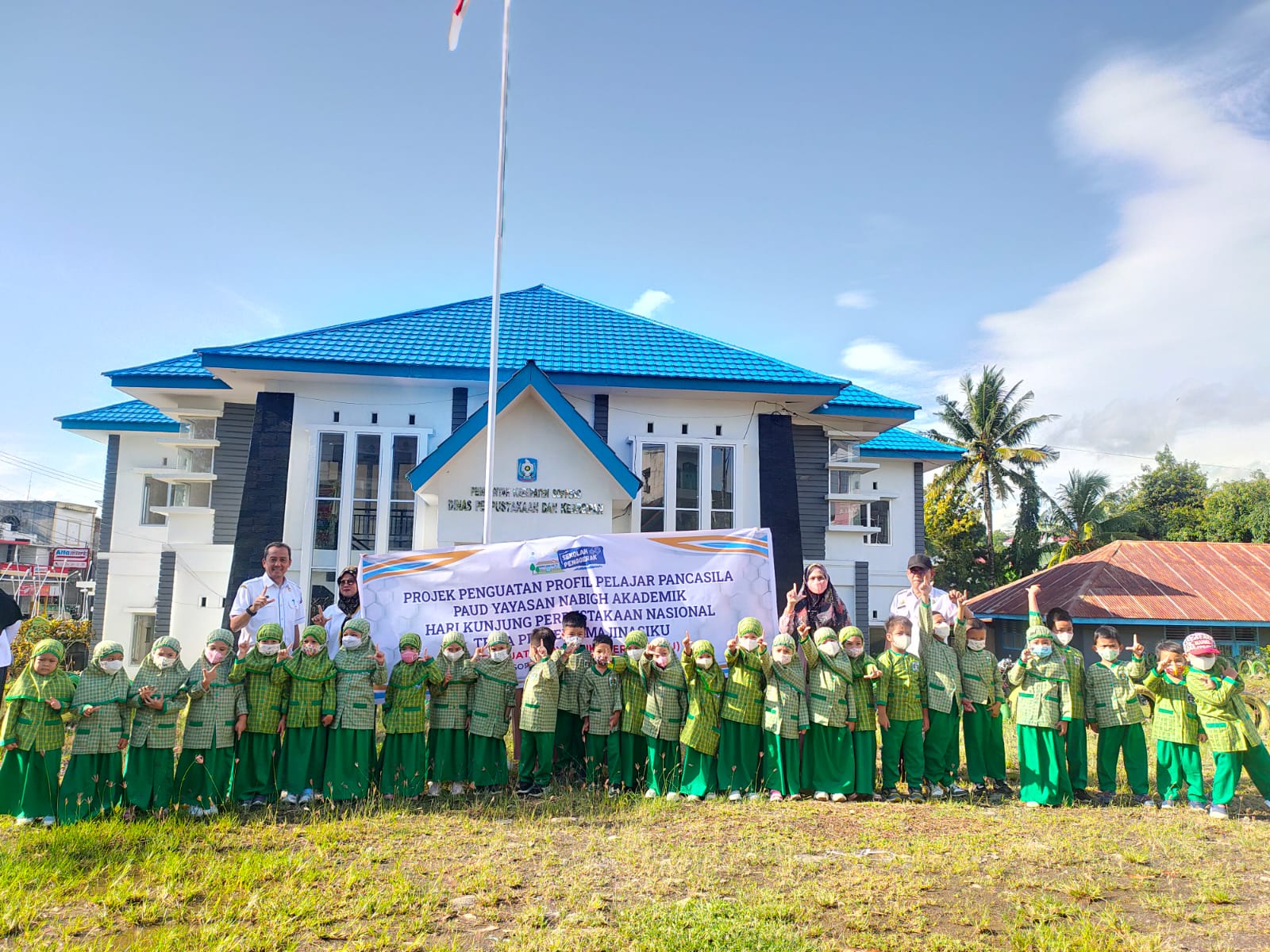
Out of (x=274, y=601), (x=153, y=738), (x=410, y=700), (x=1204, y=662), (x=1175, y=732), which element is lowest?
(x=153, y=738)

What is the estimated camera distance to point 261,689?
20.4 ft

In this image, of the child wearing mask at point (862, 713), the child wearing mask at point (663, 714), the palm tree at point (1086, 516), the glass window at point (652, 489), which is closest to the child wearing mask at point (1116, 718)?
the child wearing mask at point (862, 713)

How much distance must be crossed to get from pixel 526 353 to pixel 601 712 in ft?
23.5

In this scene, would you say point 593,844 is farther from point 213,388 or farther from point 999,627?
point 999,627

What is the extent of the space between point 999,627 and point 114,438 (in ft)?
78.1

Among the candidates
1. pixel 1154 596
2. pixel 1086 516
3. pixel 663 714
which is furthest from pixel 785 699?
pixel 1086 516

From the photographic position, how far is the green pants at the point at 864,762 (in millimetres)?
6586

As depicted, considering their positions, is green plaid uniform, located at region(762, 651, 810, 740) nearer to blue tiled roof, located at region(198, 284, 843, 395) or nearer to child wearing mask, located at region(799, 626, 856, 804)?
child wearing mask, located at region(799, 626, 856, 804)

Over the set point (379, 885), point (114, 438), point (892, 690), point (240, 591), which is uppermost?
point (114, 438)

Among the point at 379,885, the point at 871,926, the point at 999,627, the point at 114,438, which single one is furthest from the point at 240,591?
the point at 999,627

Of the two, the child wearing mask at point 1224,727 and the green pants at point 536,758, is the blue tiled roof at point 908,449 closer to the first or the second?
the child wearing mask at point 1224,727

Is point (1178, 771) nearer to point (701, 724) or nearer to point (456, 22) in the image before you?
point (701, 724)

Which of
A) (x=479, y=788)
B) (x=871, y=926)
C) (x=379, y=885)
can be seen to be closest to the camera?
(x=871, y=926)

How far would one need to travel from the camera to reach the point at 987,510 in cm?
3200
